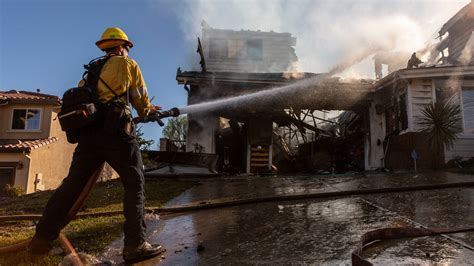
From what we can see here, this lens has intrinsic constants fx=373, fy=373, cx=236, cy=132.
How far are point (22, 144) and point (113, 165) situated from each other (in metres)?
17.0

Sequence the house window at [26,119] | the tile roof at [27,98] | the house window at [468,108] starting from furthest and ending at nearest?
the house window at [26,119]
the tile roof at [27,98]
the house window at [468,108]

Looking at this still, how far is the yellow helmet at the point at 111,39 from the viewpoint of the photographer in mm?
3227

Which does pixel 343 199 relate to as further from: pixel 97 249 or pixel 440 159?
pixel 440 159

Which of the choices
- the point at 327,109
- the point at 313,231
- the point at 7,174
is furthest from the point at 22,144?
the point at 313,231

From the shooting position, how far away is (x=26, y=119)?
19391 mm

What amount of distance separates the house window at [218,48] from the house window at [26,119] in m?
11.2

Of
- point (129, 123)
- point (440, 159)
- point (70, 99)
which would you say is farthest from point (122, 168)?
point (440, 159)

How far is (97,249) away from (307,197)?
9.92 ft

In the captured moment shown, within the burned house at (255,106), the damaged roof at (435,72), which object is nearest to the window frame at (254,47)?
the burned house at (255,106)

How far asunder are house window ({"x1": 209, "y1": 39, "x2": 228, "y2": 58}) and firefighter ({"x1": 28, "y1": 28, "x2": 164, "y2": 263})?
883 inches

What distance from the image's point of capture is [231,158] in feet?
47.3

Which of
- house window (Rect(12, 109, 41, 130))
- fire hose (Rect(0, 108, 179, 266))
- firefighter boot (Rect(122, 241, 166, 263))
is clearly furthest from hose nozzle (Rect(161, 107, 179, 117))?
house window (Rect(12, 109, 41, 130))

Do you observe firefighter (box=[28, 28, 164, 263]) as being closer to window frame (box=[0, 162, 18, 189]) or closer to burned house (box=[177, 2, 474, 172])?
burned house (box=[177, 2, 474, 172])

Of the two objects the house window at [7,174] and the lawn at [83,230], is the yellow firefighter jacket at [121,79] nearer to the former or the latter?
the lawn at [83,230]
